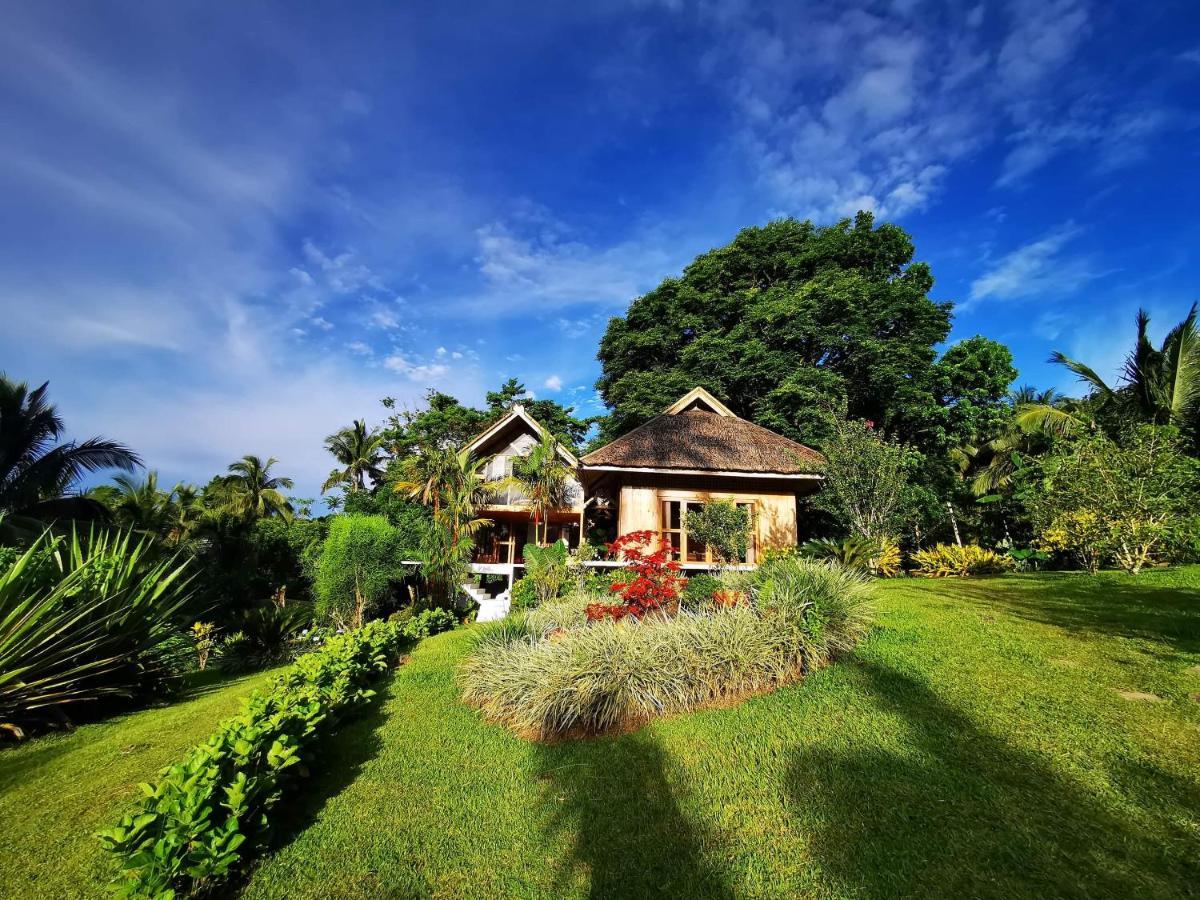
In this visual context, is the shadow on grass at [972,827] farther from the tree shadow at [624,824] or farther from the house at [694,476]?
the house at [694,476]

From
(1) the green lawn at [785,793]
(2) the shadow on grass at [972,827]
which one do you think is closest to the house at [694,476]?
(1) the green lawn at [785,793]

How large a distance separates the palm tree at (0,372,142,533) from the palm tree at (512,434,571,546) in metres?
13.9

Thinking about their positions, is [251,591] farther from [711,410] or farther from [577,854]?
[577,854]

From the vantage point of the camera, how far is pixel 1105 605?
7.95m

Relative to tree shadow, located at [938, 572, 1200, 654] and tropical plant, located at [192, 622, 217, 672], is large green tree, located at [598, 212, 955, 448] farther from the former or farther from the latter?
tropical plant, located at [192, 622, 217, 672]

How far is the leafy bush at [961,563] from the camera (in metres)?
13.9

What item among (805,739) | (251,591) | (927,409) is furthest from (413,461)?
(927,409)

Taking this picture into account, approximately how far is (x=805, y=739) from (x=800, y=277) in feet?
79.9

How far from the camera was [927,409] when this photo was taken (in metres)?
19.9

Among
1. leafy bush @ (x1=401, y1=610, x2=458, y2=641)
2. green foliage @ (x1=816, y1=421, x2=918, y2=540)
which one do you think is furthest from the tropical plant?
green foliage @ (x1=816, y1=421, x2=918, y2=540)

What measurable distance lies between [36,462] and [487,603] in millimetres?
14683

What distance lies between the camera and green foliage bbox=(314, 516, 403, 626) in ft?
52.3

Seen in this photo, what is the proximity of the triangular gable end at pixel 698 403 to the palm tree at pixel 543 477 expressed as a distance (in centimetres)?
468

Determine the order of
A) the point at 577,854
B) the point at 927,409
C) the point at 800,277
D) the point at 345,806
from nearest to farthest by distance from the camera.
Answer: the point at 577,854, the point at 345,806, the point at 927,409, the point at 800,277
